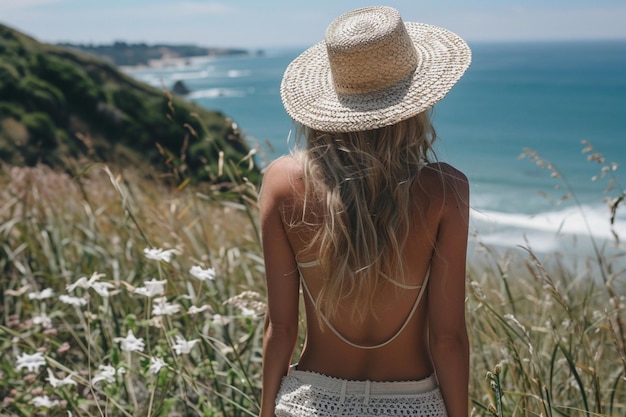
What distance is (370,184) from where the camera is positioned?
5.65 ft

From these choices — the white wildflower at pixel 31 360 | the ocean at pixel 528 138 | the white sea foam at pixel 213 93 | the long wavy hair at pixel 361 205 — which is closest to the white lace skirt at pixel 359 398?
the long wavy hair at pixel 361 205

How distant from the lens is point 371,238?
1724 mm

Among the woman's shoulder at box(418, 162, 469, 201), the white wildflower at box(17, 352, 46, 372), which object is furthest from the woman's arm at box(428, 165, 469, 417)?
the white wildflower at box(17, 352, 46, 372)

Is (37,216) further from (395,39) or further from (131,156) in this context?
(131,156)

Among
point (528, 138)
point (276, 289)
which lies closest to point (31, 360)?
point (276, 289)

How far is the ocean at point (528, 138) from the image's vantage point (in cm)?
1137

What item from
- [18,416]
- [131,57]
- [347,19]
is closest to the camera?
[347,19]

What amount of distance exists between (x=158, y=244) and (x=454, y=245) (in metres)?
2.65

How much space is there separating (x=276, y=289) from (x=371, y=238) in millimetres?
288

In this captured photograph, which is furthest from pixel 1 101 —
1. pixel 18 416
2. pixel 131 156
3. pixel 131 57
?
pixel 131 57

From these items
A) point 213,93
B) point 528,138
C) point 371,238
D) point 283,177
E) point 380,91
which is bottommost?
point 371,238

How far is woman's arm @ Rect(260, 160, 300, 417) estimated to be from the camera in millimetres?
1800

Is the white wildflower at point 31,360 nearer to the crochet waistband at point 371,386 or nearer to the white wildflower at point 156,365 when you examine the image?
the white wildflower at point 156,365

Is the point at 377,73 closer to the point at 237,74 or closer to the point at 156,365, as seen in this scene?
the point at 156,365
